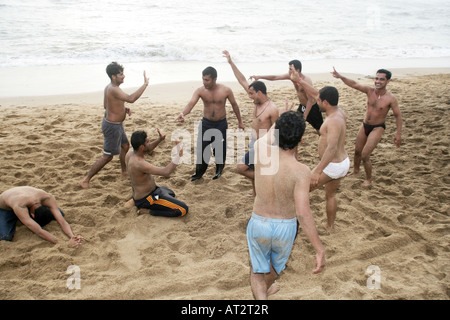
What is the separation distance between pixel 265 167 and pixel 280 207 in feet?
1.16

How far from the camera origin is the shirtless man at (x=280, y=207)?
283cm

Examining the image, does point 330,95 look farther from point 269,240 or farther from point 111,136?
point 111,136

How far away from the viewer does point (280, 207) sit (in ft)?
9.77

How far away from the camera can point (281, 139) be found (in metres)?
2.91

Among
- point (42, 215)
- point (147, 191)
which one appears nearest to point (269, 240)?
point (147, 191)

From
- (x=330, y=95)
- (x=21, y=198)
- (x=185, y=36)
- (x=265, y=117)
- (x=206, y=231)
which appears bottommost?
(x=206, y=231)

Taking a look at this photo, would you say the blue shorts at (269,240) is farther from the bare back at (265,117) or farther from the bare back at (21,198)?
the bare back at (21,198)

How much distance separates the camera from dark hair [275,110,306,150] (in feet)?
9.43

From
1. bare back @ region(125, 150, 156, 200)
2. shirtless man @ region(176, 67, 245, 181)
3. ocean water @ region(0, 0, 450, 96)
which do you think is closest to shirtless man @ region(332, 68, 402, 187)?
shirtless man @ region(176, 67, 245, 181)

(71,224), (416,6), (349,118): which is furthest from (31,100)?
(416,6)

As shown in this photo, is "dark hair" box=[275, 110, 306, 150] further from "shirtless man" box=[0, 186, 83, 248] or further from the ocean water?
the ocean water

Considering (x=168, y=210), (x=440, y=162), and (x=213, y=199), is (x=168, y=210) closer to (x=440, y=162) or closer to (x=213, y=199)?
(x=213, y=199)

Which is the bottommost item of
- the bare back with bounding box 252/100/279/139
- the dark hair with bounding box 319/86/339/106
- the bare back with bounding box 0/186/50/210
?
the bare back with bounding box 0/186/50/210
